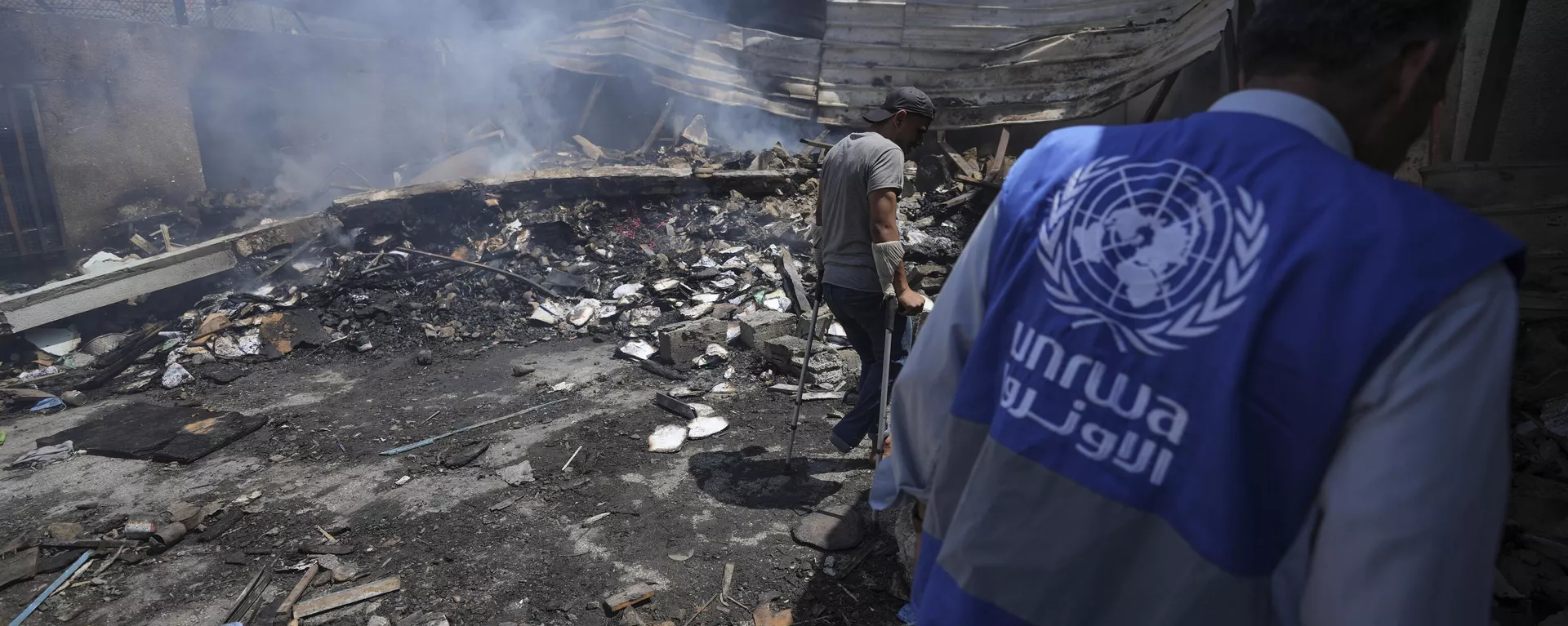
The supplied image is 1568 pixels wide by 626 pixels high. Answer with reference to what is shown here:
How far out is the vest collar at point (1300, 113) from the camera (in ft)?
3.06

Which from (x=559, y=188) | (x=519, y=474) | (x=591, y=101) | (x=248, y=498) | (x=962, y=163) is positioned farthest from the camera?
(x=591, y=101)

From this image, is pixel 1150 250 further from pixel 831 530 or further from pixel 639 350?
pixel 639 350

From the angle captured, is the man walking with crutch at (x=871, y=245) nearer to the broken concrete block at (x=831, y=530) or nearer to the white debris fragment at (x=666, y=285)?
the broken concrete block at (x=831, y=530)

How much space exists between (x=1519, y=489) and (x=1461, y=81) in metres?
2.56

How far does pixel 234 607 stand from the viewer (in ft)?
11.2

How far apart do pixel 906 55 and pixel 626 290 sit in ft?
24.0

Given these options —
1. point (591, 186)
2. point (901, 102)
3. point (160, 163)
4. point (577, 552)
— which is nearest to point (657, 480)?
point (577, 552)

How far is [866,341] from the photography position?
432cm

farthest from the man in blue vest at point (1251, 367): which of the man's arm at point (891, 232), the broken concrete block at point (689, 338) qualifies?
the broken concrete block at point (689, 338)

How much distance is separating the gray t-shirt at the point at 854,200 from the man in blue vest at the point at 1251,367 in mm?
2718

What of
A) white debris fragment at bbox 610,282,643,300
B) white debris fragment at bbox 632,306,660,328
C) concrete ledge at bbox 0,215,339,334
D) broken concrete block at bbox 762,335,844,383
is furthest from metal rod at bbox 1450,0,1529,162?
concrete ledge at bbox 0,215,339,334

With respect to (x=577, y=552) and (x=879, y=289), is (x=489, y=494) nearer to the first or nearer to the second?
(x=577, y=552)

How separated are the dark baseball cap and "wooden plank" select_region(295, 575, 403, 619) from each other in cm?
330

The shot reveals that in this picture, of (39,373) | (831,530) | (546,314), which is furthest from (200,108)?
(831,530)
